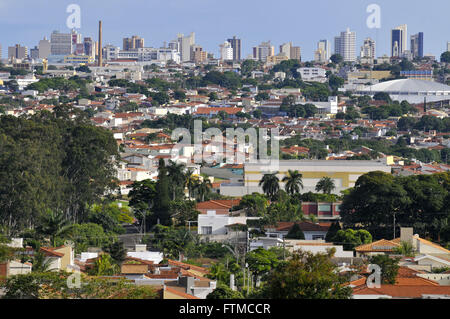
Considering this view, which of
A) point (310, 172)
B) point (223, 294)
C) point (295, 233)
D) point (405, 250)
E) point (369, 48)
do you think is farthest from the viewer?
point (369, 48)

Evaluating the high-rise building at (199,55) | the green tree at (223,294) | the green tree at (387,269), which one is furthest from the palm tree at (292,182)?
the high-rise building at (199,55)

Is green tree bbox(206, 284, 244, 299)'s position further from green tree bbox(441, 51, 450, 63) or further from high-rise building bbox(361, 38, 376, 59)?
high-rise building bbox(361, 38, 376, 59)

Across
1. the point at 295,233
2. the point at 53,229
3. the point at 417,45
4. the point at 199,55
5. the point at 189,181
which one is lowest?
the point at 295,233

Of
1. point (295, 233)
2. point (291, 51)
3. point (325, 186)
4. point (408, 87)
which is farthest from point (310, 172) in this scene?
point (291, 51)

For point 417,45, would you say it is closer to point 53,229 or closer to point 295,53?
point 295,53

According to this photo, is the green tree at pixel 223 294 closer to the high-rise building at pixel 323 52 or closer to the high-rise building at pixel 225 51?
the high-rise building at pixel 323 52
